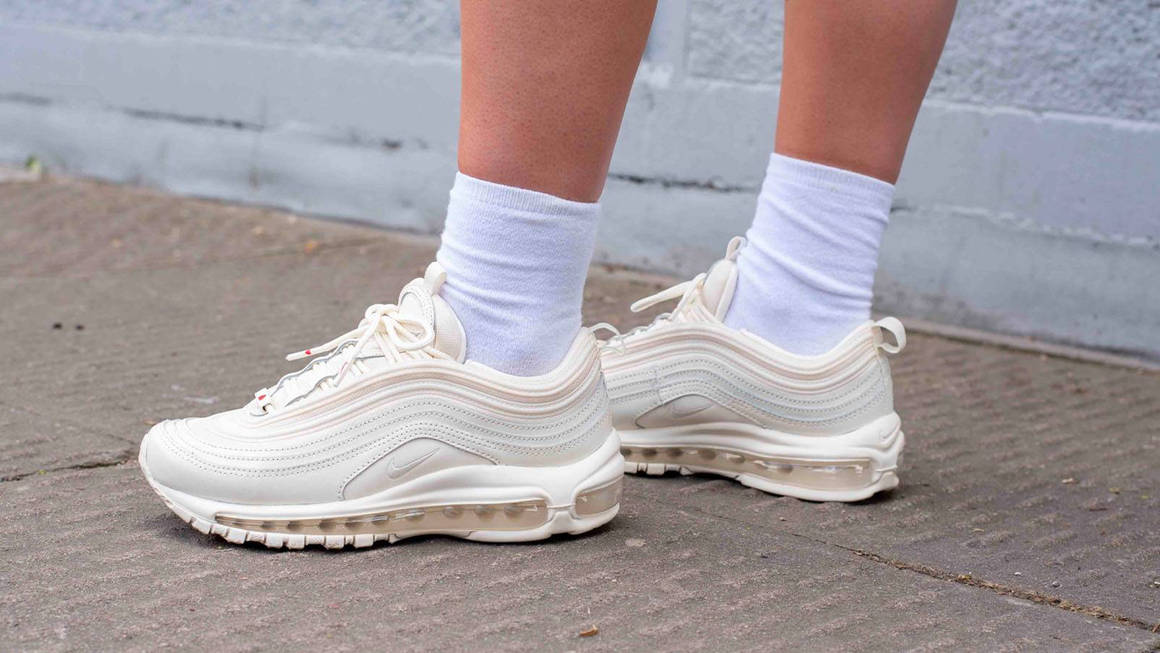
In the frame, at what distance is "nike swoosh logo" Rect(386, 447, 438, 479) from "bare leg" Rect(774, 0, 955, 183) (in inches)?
24.2

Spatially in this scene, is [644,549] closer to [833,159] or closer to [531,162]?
[531,162]

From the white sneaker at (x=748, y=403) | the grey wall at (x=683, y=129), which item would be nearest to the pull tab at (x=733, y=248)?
the white sneaker at (x=748, y=403)

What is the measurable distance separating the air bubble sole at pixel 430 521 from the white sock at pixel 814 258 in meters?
0.34

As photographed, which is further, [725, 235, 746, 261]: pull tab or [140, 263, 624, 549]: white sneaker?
[725, 235, 746, 261]: pull tab

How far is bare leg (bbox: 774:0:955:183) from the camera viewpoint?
169cm

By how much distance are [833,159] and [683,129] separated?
139 centimetres

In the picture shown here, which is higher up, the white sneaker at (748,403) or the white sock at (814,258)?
the white sock at (814,258)

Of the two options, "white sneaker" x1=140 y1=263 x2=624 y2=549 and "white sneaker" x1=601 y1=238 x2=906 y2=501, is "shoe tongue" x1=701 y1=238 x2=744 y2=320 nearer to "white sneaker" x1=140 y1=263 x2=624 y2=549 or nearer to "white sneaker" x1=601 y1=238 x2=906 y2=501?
"white sneaker" x1=601 y1=238 x2=906 y2=501

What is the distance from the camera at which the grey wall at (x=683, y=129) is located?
8.66 ft

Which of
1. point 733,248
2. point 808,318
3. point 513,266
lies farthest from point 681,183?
point 513,266

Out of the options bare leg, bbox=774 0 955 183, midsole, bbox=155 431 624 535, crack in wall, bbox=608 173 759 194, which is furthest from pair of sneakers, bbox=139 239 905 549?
crack in wall, bbox=608 173 759 194

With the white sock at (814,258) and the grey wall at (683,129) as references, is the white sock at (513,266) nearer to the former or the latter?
the white sock at (814,258)

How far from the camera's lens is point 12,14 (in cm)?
431

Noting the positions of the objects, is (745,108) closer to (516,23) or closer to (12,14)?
(516,23)
